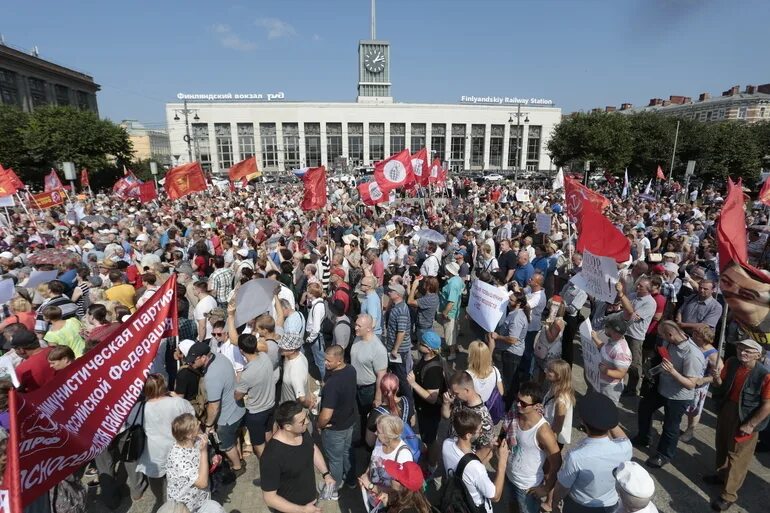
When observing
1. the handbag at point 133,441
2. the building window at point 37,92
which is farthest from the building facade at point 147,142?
the handbag at point 133,441

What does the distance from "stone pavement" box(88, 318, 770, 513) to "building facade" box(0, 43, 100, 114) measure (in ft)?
214

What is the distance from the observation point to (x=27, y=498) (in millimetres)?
1999

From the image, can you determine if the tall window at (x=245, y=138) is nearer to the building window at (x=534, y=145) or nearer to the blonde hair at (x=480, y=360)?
the building window at (x=534, y=145)

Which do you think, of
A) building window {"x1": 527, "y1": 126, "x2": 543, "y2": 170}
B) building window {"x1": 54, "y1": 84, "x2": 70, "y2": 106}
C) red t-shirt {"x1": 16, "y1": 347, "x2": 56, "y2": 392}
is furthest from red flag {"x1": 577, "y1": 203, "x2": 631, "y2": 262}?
building window {"x1": 54, "y1": 84, "x2": 70, "y2": 106}

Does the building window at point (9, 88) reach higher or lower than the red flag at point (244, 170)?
higher

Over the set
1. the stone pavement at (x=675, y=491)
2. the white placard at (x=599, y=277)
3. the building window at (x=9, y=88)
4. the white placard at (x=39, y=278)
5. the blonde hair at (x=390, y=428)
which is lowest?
the stone pavement at (x=675, y=491)

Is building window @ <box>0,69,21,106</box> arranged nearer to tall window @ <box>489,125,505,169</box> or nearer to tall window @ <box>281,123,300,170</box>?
tall window @ <box>281,123,300,170</box>

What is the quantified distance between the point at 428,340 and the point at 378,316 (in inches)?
75.7

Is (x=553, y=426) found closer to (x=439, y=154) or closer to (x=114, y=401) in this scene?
(x=114, y=401)

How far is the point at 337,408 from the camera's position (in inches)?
151

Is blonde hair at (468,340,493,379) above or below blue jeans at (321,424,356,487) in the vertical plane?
above

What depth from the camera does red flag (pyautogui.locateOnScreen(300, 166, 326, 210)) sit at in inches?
466

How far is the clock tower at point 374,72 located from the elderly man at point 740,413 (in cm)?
7507

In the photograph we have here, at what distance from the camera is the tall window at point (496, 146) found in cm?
7369
